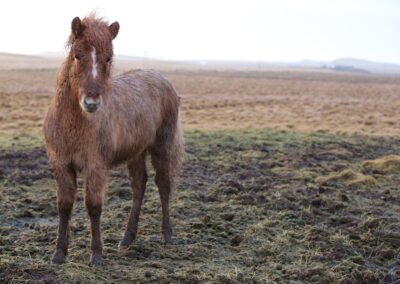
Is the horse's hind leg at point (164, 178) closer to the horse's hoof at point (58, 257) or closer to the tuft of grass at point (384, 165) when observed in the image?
the horse's hoof at point (58, 257)

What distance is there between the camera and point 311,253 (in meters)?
6.82

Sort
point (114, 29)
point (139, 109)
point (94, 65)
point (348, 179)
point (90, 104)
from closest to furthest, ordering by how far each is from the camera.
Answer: point (90, 104) → point (94, 65) → point (114, 29) → point (139, 109) → point (348, 179)

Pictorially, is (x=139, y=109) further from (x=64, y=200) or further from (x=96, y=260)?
(x=96, y=260)

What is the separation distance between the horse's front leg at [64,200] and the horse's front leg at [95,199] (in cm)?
20

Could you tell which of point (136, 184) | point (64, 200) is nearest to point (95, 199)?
point (64, 200)

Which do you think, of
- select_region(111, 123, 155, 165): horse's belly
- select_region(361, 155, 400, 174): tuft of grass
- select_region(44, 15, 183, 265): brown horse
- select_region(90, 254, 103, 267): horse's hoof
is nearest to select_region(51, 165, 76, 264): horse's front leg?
select_region(44, 15, 183, 265): brown horse

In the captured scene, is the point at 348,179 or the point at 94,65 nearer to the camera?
the point at 94,65

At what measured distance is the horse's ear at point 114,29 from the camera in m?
5.91

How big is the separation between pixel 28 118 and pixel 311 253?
17.2 m

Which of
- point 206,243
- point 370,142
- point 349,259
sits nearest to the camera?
point 349,259

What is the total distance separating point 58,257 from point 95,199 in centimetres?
79

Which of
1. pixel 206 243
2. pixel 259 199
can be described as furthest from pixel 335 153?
pixel 206 243

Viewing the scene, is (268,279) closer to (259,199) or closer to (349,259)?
(349,259)

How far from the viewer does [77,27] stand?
222 inches
